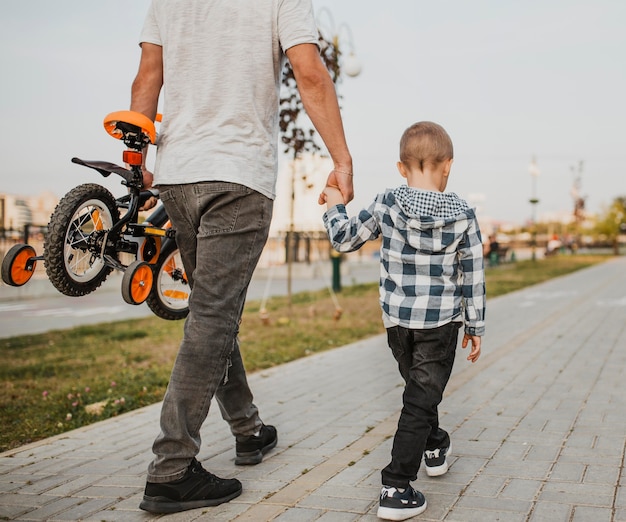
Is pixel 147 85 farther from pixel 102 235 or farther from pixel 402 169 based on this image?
pixel 402 169

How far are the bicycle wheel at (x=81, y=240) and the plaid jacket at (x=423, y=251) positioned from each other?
3.06ft

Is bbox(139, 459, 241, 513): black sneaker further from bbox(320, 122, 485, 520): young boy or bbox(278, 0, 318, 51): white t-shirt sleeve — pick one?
bbox(278, 0, 318, 51): white t-shirt sleeve

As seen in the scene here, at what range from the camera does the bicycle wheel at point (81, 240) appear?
9.43 ft

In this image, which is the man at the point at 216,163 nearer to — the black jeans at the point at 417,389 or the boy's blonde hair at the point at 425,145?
the boy's blonde hair at the point at 425,145

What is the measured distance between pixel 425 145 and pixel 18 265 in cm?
170

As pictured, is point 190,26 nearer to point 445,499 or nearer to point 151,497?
point 151,497

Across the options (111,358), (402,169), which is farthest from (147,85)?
(111,358)

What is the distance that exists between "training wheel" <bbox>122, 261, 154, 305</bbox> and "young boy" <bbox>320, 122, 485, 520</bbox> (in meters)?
0.83

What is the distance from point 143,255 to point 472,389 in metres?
2.77

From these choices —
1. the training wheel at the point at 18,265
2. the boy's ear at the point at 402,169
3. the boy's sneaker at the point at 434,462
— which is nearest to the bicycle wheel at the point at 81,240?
the training wheel at the point at 18,265

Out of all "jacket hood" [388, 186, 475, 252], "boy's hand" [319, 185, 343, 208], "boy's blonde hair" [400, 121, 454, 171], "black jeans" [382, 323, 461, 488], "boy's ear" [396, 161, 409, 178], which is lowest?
"black jeans" [382, 323, 461, 488]

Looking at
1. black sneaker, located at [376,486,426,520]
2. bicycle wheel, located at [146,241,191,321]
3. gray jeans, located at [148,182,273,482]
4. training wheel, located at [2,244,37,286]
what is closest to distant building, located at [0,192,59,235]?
bicycle wheel, located at [146,241,191,321]

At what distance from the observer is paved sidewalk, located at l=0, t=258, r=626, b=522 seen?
2.79 metres

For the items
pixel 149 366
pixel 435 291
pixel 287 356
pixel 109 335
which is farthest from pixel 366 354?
pixel 435 291
